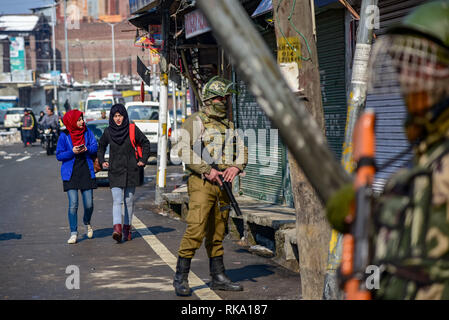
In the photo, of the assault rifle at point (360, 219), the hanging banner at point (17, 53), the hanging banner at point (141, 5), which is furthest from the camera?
the hanging banner at point (17, 53)

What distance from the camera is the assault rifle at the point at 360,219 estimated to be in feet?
7.72

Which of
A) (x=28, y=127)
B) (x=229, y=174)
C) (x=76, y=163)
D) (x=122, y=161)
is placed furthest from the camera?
(x=28, y=127)

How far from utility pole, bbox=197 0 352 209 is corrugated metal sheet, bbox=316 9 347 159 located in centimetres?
729

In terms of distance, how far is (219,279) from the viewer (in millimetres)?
6895

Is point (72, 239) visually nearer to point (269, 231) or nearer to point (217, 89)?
point (269, 231)

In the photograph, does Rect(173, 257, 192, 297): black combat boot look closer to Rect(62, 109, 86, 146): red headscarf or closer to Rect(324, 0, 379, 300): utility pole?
Rect(324, 0, 379, 300): utility pole

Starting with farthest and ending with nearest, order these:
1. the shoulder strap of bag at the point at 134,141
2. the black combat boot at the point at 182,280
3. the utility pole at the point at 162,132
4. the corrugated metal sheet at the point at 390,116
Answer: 1. the utility pole at the point at 162,132
2. the shoulder strap of bag at the point at 134,141
3. the corrugated metal sheet at the point at 390,116
4. the black combat boot at the point at 182,280

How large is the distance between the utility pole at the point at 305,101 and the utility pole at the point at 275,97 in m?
3.14

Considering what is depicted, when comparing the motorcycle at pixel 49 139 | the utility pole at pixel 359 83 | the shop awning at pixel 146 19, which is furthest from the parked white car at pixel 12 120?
the utility pole at pixel 359 83

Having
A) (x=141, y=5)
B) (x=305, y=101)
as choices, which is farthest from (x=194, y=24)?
Result: (x=305, y=101)

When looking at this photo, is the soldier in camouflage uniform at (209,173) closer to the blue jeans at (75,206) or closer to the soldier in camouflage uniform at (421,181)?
the blue jeans at (75,206)

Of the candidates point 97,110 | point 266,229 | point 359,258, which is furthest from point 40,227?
point 97,110

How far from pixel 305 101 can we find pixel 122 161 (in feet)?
15.2
